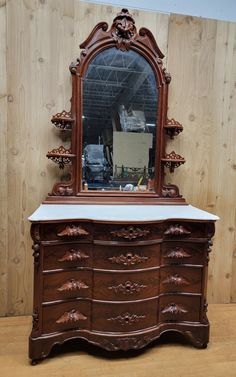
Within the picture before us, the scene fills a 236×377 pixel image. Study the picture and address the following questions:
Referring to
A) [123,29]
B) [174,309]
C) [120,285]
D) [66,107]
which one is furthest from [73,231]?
[123,29]

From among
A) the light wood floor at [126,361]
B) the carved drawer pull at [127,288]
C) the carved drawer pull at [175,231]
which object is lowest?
the light wood floor at [126,361]

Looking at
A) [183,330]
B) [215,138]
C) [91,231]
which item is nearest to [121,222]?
[91,231]

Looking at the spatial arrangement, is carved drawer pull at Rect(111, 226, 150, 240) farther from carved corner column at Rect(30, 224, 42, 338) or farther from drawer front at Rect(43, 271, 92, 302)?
carved corner column at Rect(30, 224, 42, 338)

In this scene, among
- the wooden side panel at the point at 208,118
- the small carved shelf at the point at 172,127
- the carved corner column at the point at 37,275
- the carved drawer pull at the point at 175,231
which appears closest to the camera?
the carved corner column at the point at 37,275

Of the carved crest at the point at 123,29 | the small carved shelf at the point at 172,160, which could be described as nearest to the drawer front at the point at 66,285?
the small carved shelf at the point at 172,160

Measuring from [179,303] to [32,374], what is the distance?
87 centimetres

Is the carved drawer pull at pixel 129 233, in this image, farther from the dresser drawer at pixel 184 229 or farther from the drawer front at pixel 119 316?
the drawer front at pixel 119 316

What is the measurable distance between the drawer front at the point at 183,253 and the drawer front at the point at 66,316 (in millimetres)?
510

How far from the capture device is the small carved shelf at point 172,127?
1.80 meters

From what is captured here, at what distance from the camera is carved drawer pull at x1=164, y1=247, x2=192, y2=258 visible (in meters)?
1.52

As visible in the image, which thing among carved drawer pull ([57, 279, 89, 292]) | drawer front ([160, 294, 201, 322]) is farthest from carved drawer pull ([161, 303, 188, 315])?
carved drawer pull ([57, 279, 89, 292])

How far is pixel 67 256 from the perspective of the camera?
141cm

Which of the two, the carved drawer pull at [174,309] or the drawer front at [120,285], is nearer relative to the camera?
the drawer front at [120,285]

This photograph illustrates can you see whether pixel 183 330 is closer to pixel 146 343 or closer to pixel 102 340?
pixel 146 343
